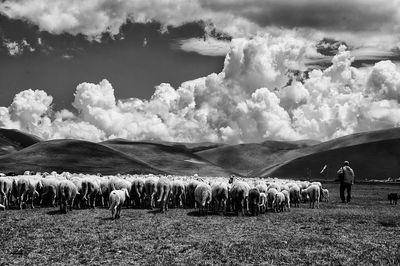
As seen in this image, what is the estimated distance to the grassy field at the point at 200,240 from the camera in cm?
1421

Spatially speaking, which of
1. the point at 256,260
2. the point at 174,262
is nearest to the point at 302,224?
the point at 256,260

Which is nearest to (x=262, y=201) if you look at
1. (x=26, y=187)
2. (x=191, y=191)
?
(x=191, y=191)

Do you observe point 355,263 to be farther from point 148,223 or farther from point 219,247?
point 148,223

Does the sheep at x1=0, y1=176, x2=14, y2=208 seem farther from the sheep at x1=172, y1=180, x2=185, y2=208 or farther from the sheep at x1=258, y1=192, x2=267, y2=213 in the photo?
the sheep at x1=258, y1=192, x2=267, y2=213

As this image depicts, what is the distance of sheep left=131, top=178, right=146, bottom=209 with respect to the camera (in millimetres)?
33181

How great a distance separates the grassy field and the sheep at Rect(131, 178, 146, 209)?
25.4ft

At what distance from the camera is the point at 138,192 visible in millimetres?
33062

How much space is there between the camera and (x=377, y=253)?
14.9 meters

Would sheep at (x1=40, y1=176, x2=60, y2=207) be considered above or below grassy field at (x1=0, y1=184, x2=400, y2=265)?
above

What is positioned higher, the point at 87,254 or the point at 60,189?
the point at 60,189

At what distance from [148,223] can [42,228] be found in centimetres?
535

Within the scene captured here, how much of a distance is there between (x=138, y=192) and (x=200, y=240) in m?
16.4

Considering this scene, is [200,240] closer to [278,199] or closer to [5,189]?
[278,199]

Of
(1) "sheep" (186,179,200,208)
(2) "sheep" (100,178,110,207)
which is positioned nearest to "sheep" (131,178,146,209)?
(2) "sheep" (100,178,110,207)
